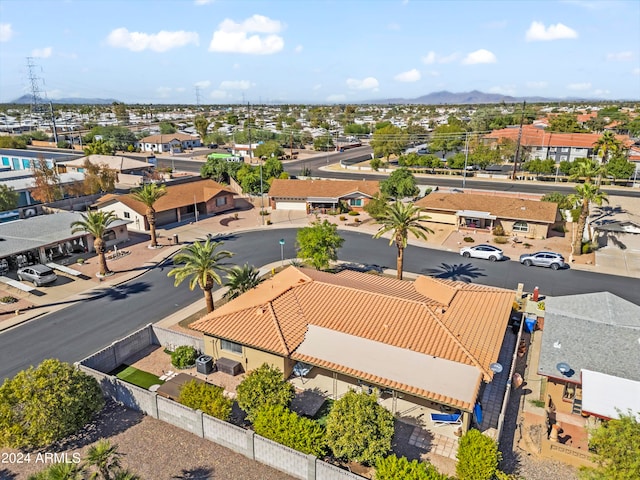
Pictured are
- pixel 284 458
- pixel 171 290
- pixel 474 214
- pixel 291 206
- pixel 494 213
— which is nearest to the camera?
pixel 284 458

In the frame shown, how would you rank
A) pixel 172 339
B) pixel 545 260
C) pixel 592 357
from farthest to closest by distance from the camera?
pixel 545 260
pixel 172 339
pixel 592 357

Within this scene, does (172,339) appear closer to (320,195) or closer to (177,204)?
(177,204)

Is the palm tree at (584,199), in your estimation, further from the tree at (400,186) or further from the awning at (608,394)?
the awning at (608,394)

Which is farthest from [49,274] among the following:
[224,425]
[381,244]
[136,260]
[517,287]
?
[517,287]

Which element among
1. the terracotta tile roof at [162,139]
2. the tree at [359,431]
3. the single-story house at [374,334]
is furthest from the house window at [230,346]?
the terracotta tile roof at [162,139]

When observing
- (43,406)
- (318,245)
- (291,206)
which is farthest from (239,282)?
(291,206)

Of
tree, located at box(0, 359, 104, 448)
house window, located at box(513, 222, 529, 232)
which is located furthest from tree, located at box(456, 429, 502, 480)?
house window, located at box(513, 222, 529, 232)

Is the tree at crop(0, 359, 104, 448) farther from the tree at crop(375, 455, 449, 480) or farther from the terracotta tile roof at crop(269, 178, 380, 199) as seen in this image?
the terracotta tile roof at crop(269, 178, 380, 199)
